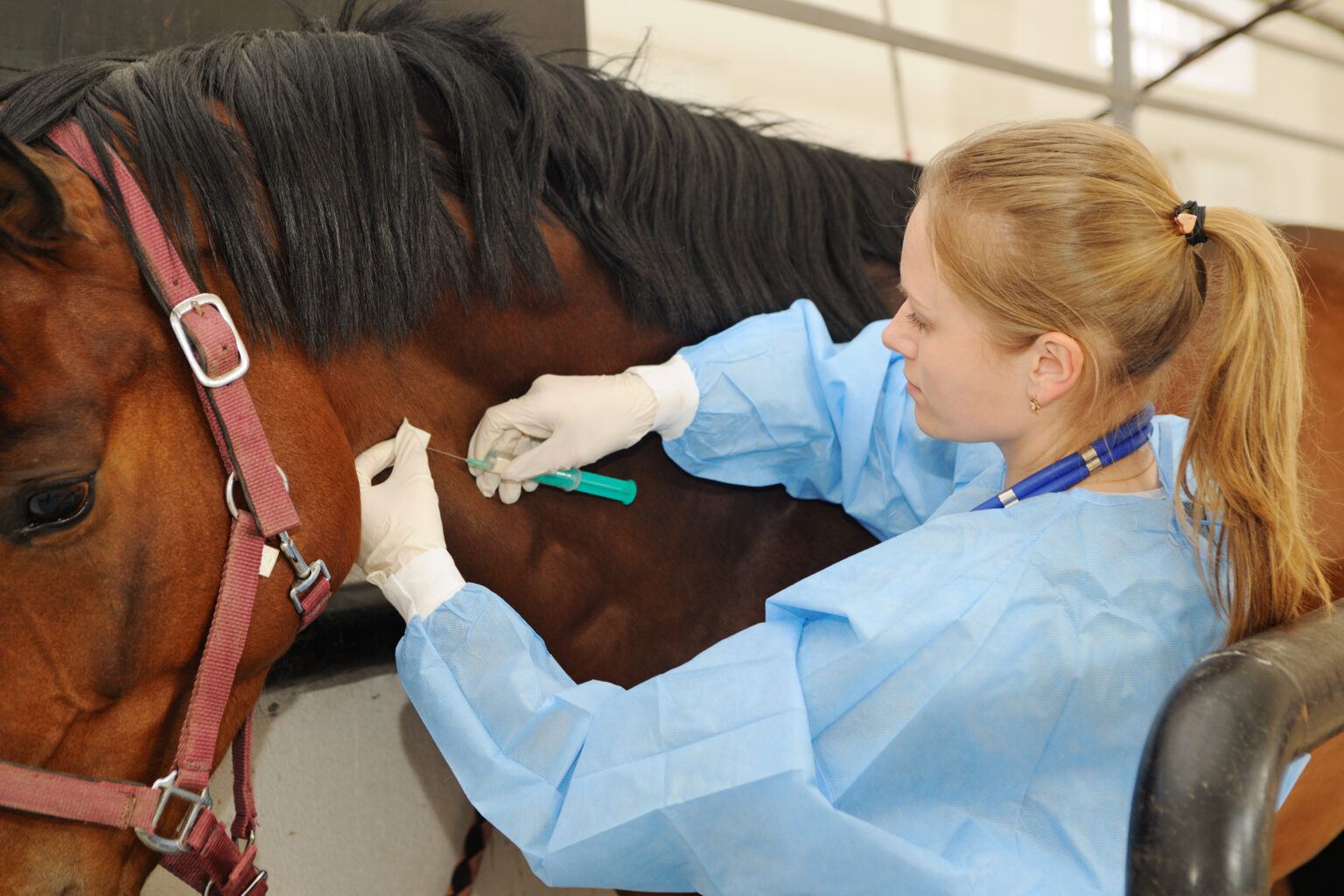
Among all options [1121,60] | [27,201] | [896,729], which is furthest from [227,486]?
[1121,60]

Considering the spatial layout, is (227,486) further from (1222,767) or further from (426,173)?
(1222,767)

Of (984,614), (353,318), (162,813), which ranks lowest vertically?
(162,813)

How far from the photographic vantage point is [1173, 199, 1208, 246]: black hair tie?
0.69 metres

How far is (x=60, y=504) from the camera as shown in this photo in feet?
2.01

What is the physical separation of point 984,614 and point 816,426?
0.36 m

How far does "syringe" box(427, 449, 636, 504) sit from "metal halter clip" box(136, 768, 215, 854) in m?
0.32

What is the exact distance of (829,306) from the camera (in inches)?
41.6

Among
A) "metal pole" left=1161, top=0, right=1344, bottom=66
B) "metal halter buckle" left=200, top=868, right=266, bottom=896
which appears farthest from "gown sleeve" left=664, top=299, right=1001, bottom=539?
"metal pole" left=1161, top=0, right=1344, bottom=66

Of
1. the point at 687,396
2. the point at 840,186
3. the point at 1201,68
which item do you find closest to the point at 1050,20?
the point at 1201,68

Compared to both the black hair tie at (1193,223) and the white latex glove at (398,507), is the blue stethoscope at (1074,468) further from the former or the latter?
the white latex glove at (398,507)

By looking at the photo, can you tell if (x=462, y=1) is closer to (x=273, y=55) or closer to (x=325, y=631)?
(x=273, y=55)

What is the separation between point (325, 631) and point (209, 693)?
16.5 inches

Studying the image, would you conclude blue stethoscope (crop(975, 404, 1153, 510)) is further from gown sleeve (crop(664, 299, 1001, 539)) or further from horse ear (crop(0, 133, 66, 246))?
horse ear (crop(0, 133, 66, 246))

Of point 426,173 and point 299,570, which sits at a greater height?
point 426,173
